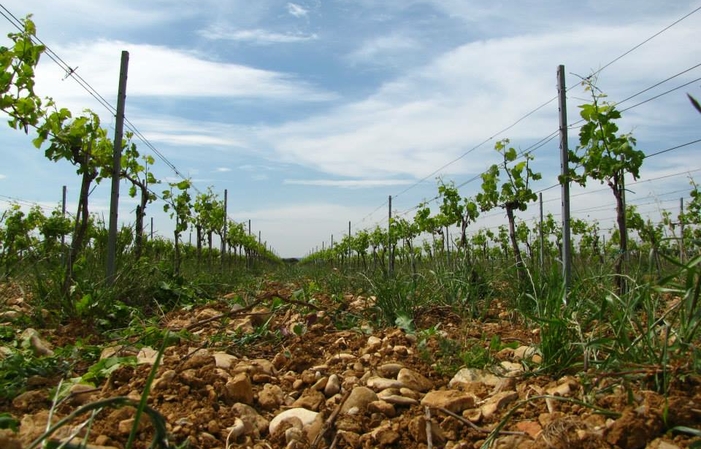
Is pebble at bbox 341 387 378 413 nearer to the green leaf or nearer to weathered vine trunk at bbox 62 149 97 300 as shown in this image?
the green leaf

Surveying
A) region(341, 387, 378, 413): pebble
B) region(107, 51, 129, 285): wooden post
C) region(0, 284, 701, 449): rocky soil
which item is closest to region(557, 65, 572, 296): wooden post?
region(0, 284, 701, 449): rocky soil

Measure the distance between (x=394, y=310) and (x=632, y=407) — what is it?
7.37 ft

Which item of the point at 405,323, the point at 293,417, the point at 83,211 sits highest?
the point at 83,211

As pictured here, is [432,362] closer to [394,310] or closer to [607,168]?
[394,310]

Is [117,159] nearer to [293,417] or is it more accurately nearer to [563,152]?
[293,417]

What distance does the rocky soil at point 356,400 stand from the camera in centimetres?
166

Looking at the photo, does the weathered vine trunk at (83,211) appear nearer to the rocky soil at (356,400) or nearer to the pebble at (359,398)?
the rocky soil at (356,400)

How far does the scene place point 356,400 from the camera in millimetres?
2258

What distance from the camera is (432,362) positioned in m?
2.81

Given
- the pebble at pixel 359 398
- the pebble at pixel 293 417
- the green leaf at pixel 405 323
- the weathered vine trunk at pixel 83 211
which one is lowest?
the pebble at pixel 293 417

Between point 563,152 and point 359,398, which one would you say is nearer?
point 359,398

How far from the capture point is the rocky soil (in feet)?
5.45

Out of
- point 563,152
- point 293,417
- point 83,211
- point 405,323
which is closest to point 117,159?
point 83,211

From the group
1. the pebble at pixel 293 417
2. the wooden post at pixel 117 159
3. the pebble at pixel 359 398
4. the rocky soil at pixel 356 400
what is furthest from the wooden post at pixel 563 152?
the wooden post at pixel 117 159
